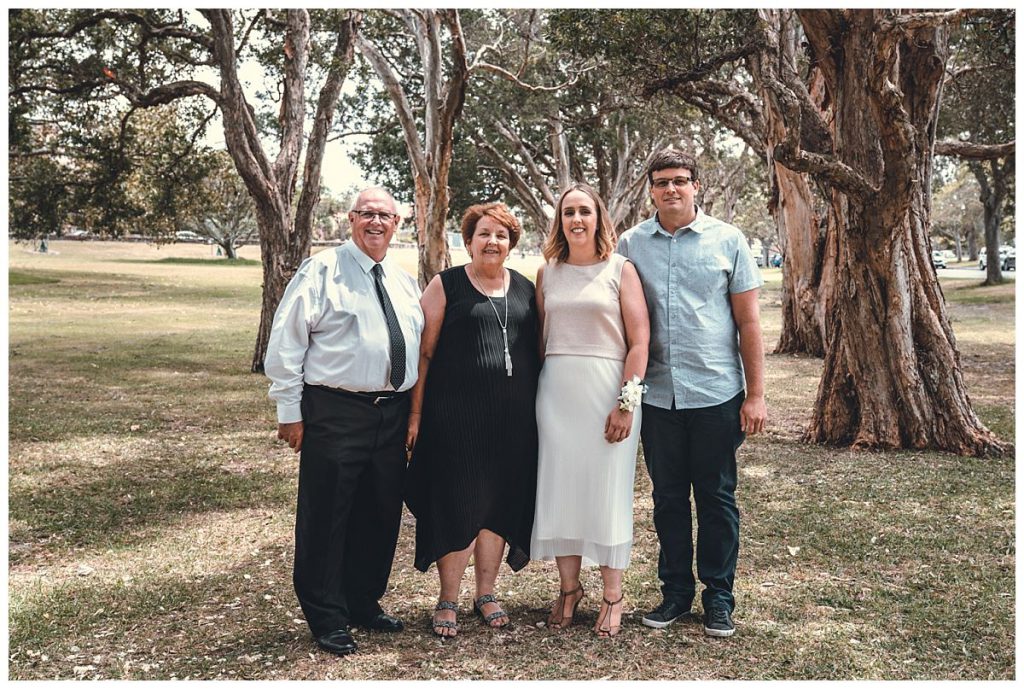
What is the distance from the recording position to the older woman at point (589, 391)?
4.65 metres

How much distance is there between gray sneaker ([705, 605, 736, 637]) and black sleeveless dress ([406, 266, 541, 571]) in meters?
1.02

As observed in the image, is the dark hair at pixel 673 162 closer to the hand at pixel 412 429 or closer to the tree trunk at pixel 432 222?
the hand at pixel 412 429

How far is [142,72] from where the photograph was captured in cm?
1570

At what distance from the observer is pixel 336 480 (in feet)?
15.0

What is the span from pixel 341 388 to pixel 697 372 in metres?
1.70

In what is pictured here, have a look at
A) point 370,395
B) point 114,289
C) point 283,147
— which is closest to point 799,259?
point 283,147

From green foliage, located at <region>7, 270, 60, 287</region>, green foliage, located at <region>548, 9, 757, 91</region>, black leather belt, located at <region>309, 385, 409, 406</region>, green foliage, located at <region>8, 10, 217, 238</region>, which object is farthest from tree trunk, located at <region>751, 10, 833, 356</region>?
green foliage, located at <region>7, 270, 60, 287</region>

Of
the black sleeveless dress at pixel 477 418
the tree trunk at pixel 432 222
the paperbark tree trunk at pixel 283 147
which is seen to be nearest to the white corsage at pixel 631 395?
the black sleeveless dress at pixel 477 418

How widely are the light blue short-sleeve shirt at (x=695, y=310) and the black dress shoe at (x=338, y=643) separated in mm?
1843

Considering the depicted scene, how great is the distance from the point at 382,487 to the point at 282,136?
453 inches

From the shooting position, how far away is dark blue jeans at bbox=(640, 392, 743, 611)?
479 cm

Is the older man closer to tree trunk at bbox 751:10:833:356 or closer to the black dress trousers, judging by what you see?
the black dress trousers

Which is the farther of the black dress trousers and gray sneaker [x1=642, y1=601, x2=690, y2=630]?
gray sneaker [x1=642, y1=601, x2=690, y2=630]

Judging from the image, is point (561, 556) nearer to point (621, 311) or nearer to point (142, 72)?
point (621, 311)
